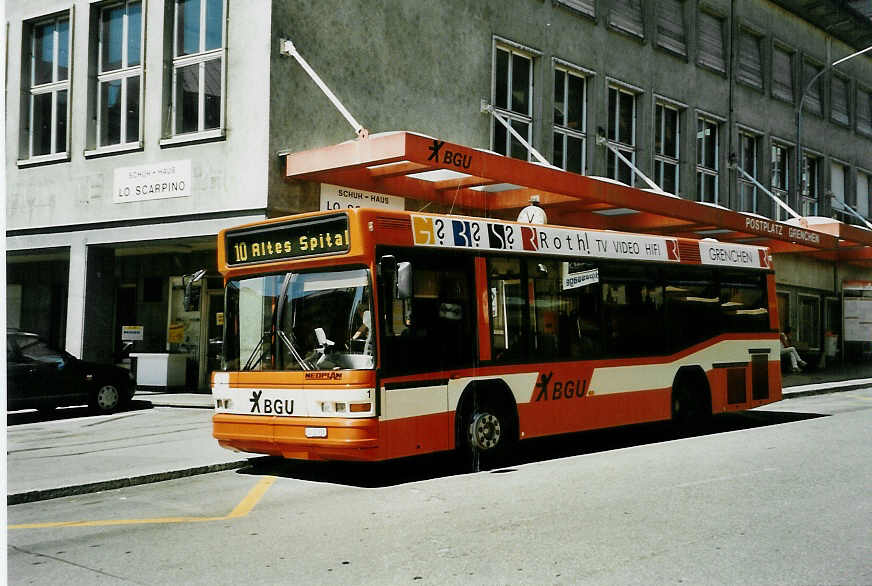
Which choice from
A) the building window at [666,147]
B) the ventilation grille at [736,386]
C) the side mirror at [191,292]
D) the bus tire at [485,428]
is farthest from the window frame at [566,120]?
the side mirror at [191,292]

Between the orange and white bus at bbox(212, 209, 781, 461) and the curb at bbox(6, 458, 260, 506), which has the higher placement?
the orange and white bus at bbox(212, 209, 781, 461)

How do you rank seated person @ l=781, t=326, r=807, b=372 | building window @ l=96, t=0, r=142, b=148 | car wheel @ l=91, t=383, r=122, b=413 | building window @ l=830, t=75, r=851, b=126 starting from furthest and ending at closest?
building window @ l=830, t=75, r=851, b=126 < seated person @ l=781, t=326, r=807, b=372 < building window @ l=96, t=0, r=142, b=148 < car wheel @ l=91, t=383, r=122, b=413

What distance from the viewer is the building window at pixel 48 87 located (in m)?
20.7

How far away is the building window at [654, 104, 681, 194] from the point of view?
27172mm

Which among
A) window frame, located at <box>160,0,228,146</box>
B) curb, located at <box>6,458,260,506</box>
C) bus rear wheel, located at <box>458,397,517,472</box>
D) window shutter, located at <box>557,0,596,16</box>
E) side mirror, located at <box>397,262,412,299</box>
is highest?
window shutter, located at <box>557,0,596,16</box>

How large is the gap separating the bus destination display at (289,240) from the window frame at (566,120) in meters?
14.0

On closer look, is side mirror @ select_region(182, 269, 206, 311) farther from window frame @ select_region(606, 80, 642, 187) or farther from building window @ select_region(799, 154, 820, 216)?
building window @ select_region(799, 154, 820, 216)

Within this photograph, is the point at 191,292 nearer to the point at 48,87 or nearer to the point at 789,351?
the point at 48,87

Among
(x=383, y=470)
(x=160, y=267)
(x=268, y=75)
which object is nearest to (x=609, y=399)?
(x=383, y=470)

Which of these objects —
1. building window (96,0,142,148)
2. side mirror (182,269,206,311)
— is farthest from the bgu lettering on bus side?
building window (96,0,142,148)

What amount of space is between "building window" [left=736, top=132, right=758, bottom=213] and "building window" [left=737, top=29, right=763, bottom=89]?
181 centimetres

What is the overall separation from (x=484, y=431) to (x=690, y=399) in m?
4.78

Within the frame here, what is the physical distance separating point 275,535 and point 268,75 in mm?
11301

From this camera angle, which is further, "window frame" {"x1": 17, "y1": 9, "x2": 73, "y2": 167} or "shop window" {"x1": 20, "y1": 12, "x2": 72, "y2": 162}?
"shop window" {"x1": 20, "y1": 12, "x2": 72, "y2": 162}
